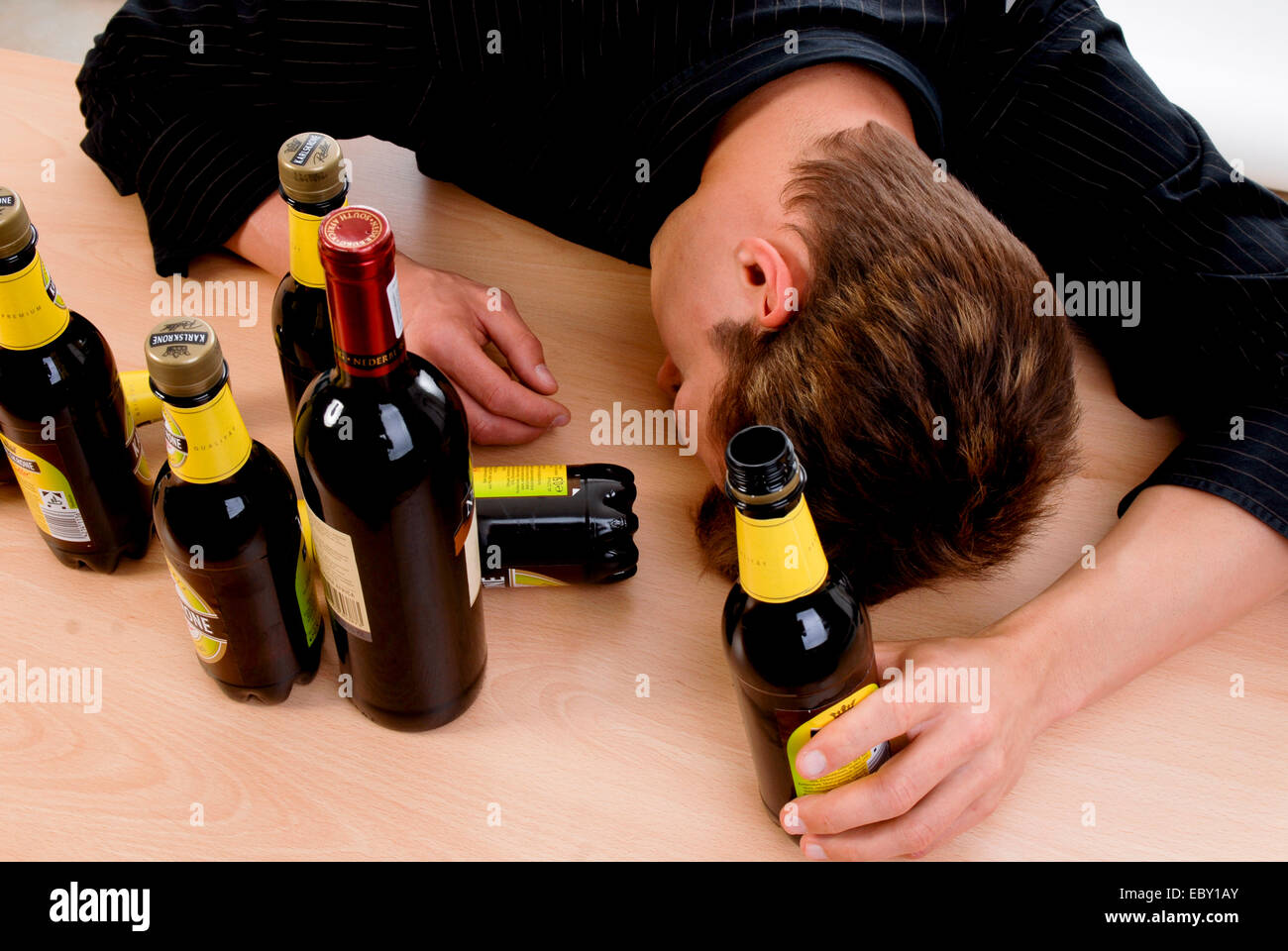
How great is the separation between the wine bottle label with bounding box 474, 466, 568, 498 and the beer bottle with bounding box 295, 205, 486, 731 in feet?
0.42

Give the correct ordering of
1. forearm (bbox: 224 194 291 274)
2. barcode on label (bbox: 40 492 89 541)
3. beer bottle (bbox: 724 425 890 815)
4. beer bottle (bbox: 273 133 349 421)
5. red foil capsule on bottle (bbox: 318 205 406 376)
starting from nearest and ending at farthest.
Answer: red foil capsule on bottle (bbox: 318 205 406 376) < beer bottle (bbox: 724 425 890 815) < beer bottle (bbox: 273 133 349 421) < barcode on label (bbox: 40 492 89 541) < forearm (bbox: 224 194 291 274)

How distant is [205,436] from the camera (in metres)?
0.72

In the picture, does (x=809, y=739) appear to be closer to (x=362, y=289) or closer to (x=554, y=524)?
(x=554, y=524)

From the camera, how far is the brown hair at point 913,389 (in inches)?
33.0

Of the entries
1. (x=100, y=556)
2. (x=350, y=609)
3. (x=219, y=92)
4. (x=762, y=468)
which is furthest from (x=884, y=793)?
(x=219, y=92)

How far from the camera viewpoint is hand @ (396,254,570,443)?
107 cm

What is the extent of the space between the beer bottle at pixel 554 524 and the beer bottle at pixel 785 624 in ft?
0.66

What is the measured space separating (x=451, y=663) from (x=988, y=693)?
0.41 metres

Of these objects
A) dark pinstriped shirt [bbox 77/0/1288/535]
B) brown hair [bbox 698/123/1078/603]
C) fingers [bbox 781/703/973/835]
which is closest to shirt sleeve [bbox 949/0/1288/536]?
dark pinstriped shirt [bbox 77/0/1288/535]

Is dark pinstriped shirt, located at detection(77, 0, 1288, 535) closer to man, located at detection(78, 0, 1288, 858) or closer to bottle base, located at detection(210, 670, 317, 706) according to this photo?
man, located at detection(78, 0, 1288, 858)

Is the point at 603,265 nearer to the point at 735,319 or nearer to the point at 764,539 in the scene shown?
the point at 735,319

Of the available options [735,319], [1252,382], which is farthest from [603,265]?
[1252,382]

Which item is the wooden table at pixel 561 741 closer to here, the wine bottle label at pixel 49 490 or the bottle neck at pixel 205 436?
the wine bottle label at pixel 49 490

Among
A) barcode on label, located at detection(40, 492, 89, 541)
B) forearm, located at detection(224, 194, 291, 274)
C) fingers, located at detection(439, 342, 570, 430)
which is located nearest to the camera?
barcode on label, located at detection(40, 492, 89, 541)
